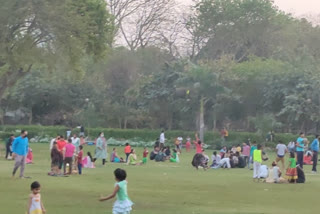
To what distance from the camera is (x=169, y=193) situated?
21.3m

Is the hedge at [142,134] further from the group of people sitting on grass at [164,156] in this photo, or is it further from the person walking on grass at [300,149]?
the person walking on grass at [300,149]

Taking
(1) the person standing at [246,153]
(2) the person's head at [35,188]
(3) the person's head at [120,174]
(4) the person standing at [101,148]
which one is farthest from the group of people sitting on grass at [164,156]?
(3) the person's head at [120,174]

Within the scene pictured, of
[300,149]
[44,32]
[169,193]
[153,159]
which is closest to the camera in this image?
[169,193]

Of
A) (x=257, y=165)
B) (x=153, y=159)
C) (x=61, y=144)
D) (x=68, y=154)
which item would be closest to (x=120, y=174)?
(x=68, y=154)

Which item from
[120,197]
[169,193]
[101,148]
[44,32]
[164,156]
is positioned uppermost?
[44,32]

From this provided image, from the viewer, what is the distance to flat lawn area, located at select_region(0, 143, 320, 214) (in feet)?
58.0

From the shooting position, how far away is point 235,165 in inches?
1379

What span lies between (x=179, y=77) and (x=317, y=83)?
12801 mm

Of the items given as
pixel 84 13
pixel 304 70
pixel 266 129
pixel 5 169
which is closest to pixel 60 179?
pixel 5 169

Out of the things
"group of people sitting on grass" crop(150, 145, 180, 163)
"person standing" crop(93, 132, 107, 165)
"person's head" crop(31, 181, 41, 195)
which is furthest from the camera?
"group of people sitting on grass" crop(150, 145, 180, 163)

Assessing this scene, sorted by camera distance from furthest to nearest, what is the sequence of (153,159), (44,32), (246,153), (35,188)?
(153,159)
(246,153)
(44,32)
(35,188)

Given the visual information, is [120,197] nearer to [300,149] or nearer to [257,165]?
[257,165]

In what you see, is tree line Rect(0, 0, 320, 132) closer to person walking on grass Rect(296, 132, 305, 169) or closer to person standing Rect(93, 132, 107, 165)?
person standing Rect(93, 132, 107, 165)

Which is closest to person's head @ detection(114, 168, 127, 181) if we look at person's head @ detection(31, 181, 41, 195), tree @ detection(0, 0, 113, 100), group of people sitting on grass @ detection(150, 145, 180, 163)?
person's head @ detection(31, 181, 41, 195)
